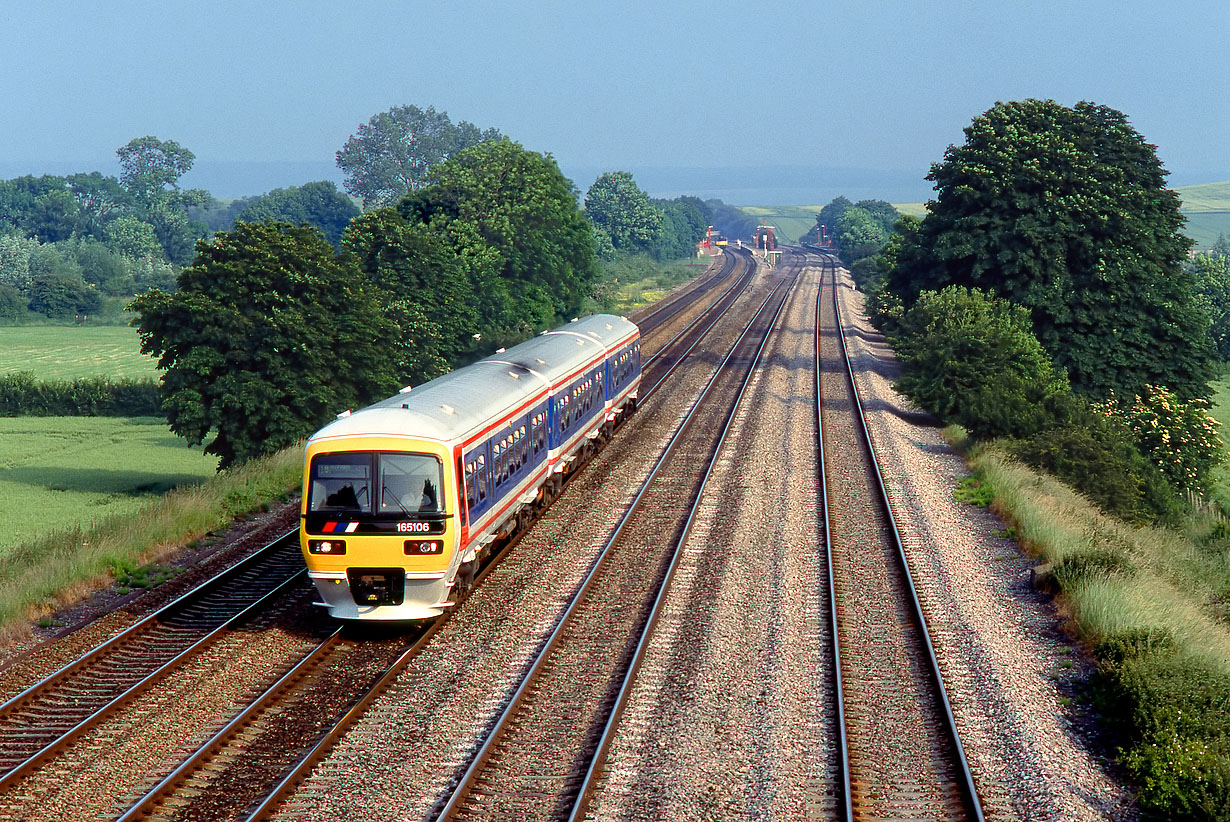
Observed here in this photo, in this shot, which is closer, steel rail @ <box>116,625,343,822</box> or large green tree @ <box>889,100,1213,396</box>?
steel rail @ <box>116,625,343,822</box>

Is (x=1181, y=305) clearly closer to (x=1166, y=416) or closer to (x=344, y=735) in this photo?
(x=1166, y=416)

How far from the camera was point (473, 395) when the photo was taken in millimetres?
19688

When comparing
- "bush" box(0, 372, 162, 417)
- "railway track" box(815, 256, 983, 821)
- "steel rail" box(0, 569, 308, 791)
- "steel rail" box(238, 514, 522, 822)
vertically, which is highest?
"steel rail" box(0, 569, 308, 791)

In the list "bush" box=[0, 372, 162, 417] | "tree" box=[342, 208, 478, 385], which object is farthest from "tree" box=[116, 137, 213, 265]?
"tree" box=[342, 208, 478, 385]

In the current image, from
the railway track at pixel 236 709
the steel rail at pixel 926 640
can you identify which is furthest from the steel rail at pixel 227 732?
the steel rail at pixel 926 640

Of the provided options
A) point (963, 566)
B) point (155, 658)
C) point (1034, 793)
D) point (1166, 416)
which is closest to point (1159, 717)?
point (1034, 793)

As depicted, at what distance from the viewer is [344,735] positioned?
13.2 metres

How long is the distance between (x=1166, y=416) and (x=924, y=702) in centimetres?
3046

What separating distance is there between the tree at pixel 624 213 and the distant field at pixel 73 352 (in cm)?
5651

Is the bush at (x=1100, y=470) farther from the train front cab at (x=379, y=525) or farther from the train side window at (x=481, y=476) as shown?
the train front cab at (x=379, y=525)

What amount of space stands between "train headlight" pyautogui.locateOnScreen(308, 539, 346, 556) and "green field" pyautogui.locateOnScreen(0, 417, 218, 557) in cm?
1938

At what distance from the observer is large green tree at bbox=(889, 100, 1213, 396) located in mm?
42156

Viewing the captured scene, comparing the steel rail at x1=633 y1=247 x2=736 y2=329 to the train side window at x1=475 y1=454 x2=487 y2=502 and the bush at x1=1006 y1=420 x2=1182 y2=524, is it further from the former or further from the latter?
the train side window at x1=475 y1=454 x2=487 y2=502

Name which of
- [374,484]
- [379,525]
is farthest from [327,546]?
[374,484]
